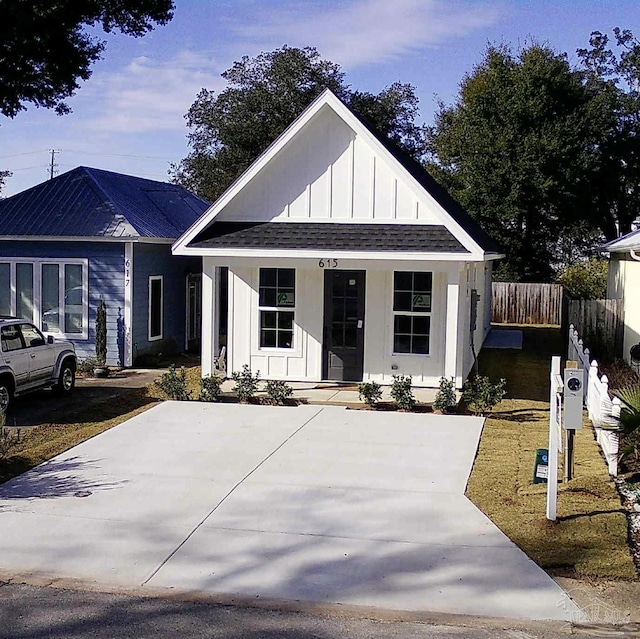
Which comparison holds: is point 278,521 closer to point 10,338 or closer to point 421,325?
point 10,338

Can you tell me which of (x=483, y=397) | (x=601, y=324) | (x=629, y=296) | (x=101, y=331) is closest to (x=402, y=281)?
(x=483, y=397)

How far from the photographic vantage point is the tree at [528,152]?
125 feet

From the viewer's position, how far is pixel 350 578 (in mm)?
7348

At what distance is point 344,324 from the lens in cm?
1738

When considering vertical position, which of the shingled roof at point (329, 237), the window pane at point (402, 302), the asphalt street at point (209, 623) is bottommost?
the asphalt street at point (209, 623)

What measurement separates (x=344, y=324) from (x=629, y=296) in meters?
8.15

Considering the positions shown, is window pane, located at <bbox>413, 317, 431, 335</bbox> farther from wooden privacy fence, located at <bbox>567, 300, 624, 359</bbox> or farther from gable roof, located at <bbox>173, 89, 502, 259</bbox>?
wooden privacy fence, located at <bbox>567, 300, 624, 359</bbox>

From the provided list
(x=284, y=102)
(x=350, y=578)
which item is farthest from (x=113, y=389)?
(x=284, y=102)

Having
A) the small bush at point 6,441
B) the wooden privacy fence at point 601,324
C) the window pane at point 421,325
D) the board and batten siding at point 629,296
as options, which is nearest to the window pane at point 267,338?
the window pane at point 421,325

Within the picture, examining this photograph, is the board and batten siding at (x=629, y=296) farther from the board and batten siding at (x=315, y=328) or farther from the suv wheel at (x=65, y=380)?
the suv wheel at (x=65, y=380)

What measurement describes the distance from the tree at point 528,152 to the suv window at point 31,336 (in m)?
26.9

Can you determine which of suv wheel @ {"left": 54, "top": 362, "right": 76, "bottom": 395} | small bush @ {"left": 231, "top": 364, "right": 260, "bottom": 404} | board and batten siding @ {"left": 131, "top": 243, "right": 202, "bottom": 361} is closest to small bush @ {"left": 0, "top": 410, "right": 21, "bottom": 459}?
suv wheel @ {"left": 54, "top": 362, "right": 76, "bottom": 395}

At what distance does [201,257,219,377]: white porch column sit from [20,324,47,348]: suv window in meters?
2.99

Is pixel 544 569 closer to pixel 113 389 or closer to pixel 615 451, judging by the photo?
pixel 615 451
